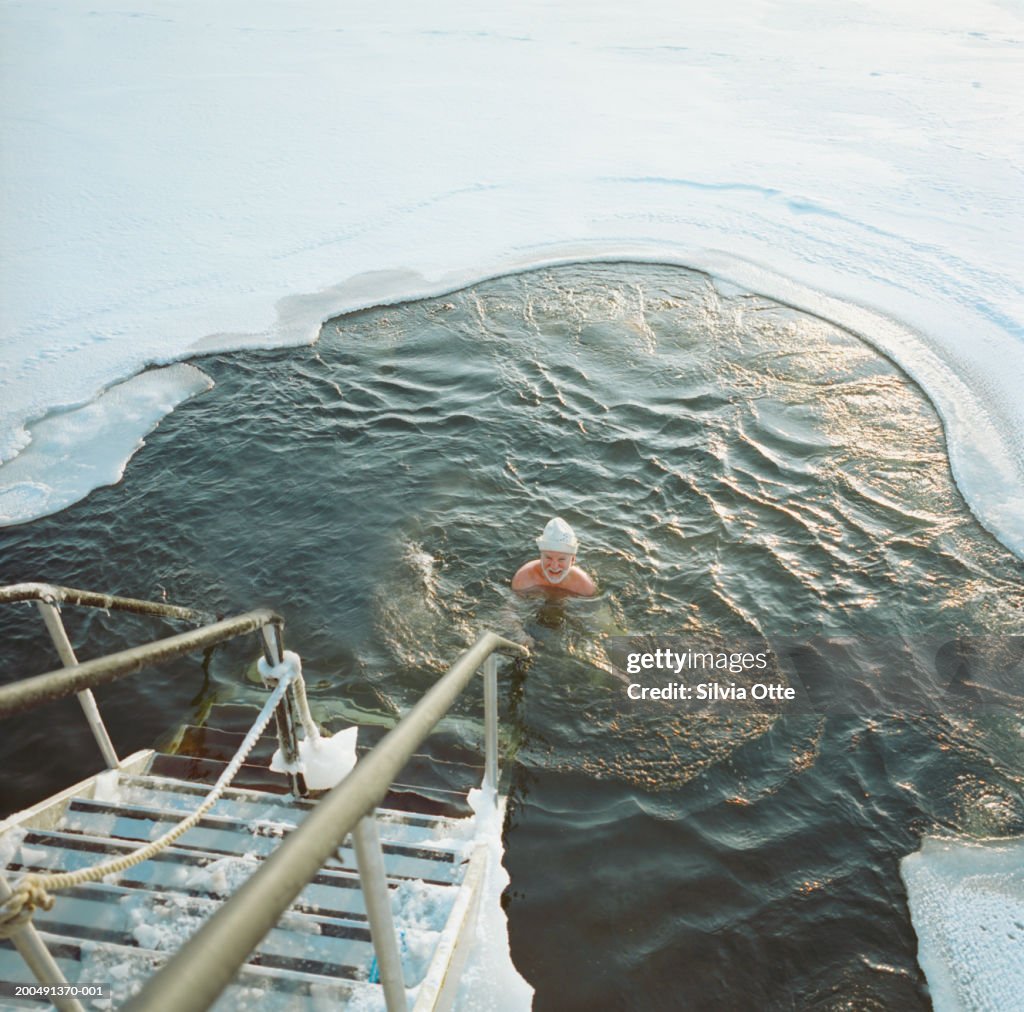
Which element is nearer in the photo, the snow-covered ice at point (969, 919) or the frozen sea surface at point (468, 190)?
the snow-covered ice at point (969, 919)

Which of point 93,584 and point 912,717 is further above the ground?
point 93,584

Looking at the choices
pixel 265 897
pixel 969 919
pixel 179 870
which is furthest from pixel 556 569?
pixel 265 897

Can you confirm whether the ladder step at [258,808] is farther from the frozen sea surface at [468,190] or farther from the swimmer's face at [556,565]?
the frozen sea surface at [468,190]

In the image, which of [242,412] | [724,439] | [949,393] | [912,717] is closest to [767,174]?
[949,393]

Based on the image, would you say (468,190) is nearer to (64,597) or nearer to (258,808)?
(64,597)

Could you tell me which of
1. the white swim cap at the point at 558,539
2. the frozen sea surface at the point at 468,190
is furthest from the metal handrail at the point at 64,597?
the frozen sea surface at the point at 468,190

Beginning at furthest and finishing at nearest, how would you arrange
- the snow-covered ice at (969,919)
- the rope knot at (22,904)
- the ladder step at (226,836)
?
the snow-covered ice at (969,919)
the ladder step at (226,836)
the rope knot at (22,904)

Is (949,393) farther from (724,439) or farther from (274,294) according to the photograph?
(274,294)

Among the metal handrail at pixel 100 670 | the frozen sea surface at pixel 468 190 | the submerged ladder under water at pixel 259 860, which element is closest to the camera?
the submerged ladder under water at pixel 259 860
